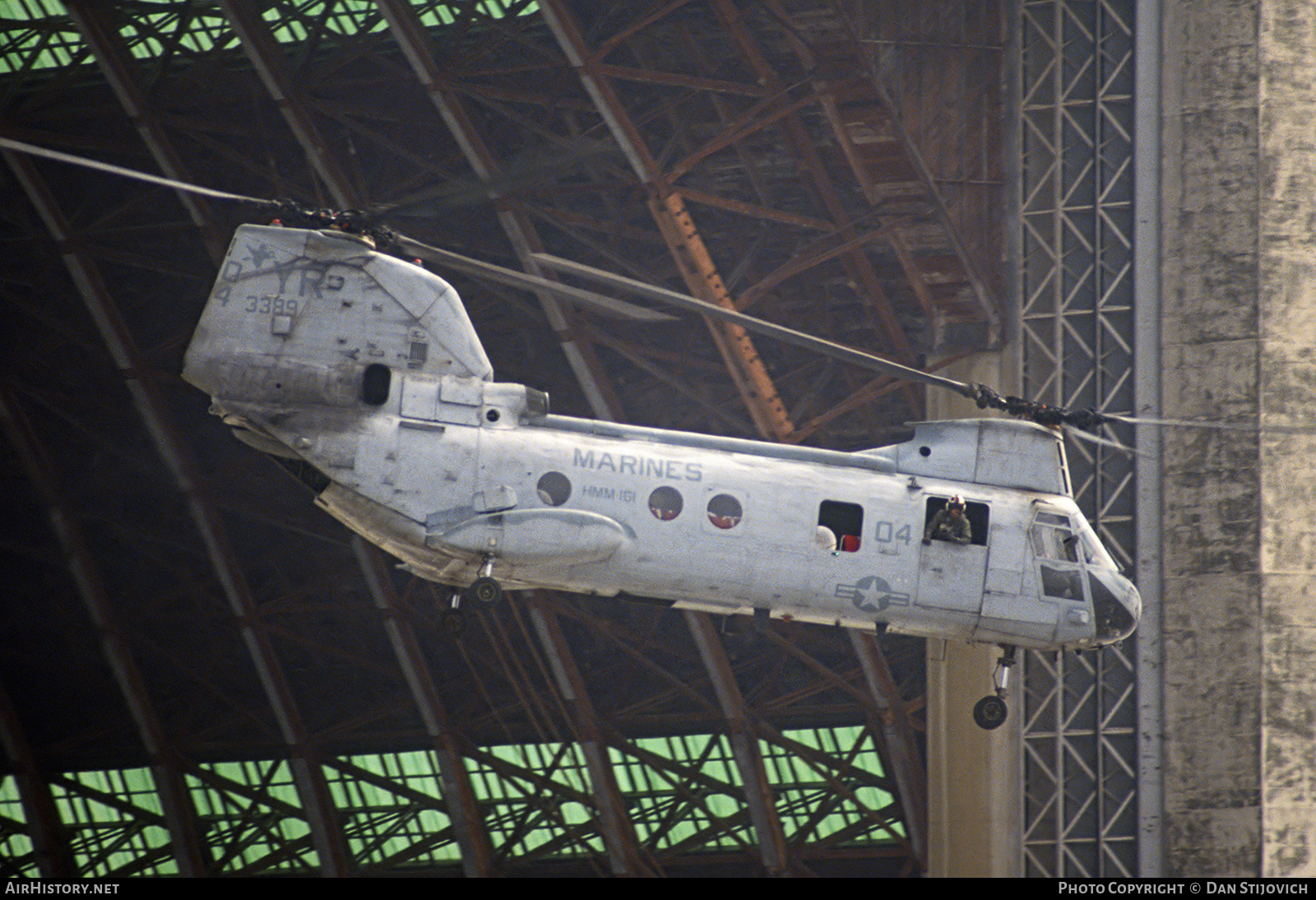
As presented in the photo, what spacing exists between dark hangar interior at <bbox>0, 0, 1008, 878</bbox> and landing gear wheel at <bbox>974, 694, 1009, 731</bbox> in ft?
21.3

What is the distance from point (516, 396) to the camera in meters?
17.9

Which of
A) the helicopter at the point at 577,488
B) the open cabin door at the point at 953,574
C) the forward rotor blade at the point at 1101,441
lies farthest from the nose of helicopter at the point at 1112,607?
the forward rotor blade at the point at 1101,441

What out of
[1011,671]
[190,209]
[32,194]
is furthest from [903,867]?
[32,194]

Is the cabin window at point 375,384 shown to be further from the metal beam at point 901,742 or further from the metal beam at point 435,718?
the metal beam at point 901,742

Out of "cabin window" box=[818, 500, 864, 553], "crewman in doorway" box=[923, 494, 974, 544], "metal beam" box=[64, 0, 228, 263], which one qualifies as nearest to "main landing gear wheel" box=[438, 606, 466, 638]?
"cabin window" box=[818, 500, 864, 553]

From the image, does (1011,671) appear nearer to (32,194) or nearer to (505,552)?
(505,552)

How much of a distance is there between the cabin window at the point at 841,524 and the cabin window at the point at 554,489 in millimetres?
2711

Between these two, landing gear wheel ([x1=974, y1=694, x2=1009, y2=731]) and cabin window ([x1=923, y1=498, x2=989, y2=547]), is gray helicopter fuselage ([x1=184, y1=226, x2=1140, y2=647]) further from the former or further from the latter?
landing gear wheel ([x1=974, y1=694, x2=1009, y2=731])

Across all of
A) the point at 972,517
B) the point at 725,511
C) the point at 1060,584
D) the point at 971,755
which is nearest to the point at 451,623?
the point at 725,511

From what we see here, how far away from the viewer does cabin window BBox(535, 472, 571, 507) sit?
1739 centimetres

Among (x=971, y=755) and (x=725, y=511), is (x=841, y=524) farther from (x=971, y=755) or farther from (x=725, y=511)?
(x=971, y=755)

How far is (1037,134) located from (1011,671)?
7415 millimetres

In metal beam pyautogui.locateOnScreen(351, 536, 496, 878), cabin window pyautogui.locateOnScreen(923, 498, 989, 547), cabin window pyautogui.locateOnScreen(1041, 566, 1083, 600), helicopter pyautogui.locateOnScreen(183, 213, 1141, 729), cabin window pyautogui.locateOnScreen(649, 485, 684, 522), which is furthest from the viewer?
metal beam pyautogui.locateOnScreen(351, 536, 496, 878)

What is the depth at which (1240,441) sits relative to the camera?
2238 centimetres
